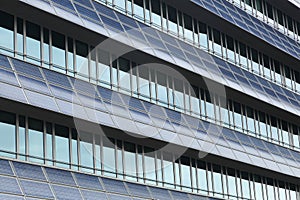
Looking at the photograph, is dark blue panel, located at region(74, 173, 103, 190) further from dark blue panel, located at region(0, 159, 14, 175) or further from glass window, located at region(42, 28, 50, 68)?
glass window, located at region(42, 28, 50, 68)

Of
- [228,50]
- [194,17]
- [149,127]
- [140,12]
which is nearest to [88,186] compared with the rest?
[149,127]

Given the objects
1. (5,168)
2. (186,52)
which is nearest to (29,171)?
(5,168)

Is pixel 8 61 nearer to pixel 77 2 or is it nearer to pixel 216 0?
pixel 77 2

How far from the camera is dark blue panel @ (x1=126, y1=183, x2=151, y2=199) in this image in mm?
33250

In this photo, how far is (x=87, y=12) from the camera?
108ft

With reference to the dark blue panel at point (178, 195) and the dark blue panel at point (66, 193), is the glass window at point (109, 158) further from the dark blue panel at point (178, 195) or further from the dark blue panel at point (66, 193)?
the dark blue panel at point (178, 195)

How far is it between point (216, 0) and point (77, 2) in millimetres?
12167

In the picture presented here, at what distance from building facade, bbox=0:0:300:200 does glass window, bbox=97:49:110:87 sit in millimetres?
53

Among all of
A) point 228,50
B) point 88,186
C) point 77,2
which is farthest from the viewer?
point 228,50

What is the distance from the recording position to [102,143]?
33281mm

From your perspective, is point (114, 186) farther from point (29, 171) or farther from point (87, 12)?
point (87, 12)

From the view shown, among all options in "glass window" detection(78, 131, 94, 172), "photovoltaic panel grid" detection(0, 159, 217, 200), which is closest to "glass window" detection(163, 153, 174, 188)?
"photovoltaic panel grid" detection(0, 159, 217, 200)

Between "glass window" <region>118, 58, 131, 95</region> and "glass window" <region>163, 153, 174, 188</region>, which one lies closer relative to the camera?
"glass window" <region>118, 58, 131, 95</region>

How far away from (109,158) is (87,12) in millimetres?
5978
